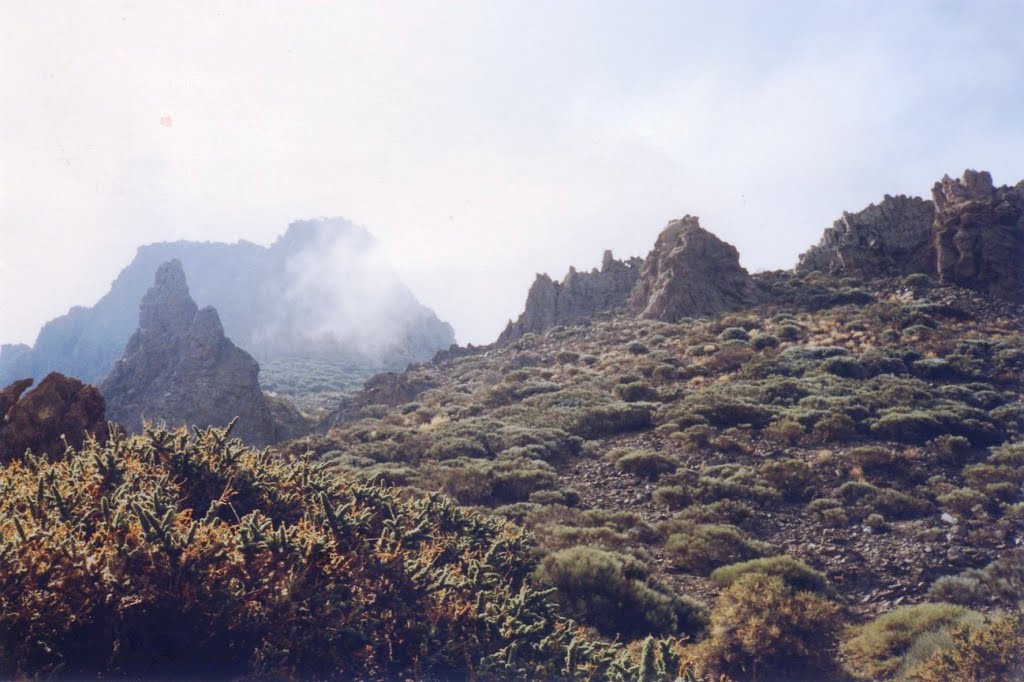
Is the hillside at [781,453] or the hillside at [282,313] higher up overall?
the hillside at [282,313]

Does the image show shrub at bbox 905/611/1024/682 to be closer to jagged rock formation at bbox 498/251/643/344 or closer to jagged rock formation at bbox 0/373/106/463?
jagged rock formation at bbox 0/373/106/463

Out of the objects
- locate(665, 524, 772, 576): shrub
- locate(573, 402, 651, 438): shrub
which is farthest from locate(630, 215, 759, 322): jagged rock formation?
locate(665, 524, 772, 576): shrub

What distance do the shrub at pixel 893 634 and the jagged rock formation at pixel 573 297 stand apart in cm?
4053

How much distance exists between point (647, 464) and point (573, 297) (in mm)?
38803

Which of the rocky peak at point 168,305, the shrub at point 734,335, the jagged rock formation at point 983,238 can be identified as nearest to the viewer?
the shrub at point 734,335

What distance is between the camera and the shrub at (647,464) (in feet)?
48.3

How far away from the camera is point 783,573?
905 centimetres

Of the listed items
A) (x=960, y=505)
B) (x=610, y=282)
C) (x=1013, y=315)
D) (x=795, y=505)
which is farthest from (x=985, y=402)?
(x=610, y=282)

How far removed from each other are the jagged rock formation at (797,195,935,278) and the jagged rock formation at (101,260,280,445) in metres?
39.6

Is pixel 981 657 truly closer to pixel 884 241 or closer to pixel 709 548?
pixel 709 548

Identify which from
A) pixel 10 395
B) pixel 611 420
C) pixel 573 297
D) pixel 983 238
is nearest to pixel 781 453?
pixel 611 420

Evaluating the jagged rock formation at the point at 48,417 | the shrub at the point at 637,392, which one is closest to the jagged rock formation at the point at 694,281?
the shrub at the point at 637,392

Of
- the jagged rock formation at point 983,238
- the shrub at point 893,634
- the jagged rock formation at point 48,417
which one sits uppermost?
the jagged rock formation at point 983,238

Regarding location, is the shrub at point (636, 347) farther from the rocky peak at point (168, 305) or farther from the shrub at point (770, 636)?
the rocky peak at point (168, 305)
